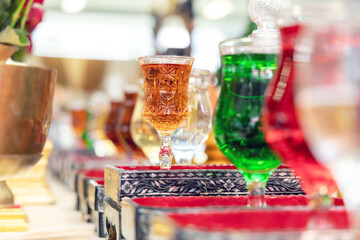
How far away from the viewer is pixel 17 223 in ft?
4.23

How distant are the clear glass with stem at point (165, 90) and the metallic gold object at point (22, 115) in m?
0.26

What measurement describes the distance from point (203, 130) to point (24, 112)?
46cm

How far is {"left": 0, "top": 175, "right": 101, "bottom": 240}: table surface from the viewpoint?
1.23m

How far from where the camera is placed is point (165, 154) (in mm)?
1129

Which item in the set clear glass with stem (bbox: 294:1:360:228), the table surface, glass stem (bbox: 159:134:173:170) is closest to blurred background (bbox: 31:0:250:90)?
the table surface

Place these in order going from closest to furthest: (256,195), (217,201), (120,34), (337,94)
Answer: (337,94) → (256,195) → (217,201) → (120,34)

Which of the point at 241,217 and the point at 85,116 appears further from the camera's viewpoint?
the point at 85,116

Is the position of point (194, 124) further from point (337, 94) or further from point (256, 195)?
point (337, 94)

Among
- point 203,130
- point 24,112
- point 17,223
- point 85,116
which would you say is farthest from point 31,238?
point 85,116

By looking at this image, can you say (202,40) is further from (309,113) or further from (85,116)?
(309,113)

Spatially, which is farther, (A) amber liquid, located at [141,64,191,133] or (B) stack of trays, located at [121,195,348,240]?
(A) amber liquid, located at [141,64,191,133]

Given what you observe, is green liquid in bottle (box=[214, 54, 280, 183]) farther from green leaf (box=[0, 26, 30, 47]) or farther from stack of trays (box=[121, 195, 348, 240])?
green leaf (box=[0, 26, 30, 47])

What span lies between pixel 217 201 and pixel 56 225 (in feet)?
2.02

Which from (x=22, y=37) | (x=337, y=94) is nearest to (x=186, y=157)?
(x=22, y=37)
